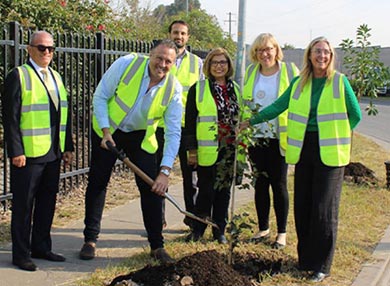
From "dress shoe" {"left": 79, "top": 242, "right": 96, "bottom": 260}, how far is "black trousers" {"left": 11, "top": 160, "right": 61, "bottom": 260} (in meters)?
0.30

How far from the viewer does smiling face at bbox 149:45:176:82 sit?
4906 mm

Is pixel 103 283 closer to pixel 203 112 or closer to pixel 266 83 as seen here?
pixel 203 112

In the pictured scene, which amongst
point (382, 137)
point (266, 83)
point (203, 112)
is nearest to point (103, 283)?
point (203, 112)

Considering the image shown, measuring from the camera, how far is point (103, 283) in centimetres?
465

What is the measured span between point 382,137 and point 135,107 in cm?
1420

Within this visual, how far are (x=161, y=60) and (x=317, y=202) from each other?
1776mm

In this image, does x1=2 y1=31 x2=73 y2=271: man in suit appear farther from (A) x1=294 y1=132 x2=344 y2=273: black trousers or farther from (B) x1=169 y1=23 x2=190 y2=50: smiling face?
(A) x1=294 y1=132 x2=344 y2=273: black trousers

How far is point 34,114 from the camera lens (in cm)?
486

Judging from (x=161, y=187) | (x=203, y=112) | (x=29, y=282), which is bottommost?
(x=29, y=282)

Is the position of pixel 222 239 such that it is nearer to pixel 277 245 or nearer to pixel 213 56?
pixel 277 245

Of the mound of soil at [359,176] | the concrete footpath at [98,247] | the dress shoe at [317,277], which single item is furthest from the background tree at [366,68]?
the dress shoe at [317,277]

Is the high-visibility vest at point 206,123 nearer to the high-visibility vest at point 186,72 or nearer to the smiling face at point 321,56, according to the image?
the high-visibility vest at point 186,72

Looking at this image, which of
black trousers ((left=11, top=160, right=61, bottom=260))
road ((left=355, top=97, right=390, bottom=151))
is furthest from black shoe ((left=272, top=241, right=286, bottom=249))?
road ((left=355, top=97, right=390, bottom=151))

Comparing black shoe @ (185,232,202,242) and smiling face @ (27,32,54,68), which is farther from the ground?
smiling face @ (27,32,54,68)
